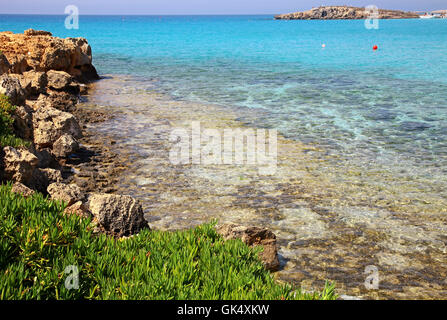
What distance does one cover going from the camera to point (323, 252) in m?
8.64

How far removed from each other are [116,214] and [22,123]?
18.6 feet

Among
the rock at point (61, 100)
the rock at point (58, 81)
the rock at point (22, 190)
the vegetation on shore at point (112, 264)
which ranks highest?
the rock at point (58, 81)

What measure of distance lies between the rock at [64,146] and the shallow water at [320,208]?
1672 mm

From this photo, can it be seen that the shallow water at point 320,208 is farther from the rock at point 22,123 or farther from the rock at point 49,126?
the rock at point 22,123

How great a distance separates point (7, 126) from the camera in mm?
11156

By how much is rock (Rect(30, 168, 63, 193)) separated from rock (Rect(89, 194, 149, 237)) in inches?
73.4

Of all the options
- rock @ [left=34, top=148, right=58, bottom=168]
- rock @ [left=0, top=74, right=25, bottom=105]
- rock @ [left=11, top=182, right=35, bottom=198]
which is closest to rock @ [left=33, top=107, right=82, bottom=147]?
rock @ [left=0, top=74, right=25, bottom=105]

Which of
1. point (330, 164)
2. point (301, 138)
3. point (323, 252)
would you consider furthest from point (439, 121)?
point (323, 252)

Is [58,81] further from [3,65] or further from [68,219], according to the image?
[68,219]

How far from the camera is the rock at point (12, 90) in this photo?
1322cm

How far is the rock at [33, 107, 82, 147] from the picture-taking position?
14.1 metres

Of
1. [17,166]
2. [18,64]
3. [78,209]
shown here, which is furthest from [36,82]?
[78,209]

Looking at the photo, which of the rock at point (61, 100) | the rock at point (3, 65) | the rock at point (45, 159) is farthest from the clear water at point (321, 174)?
the rock at point (3, 65)
